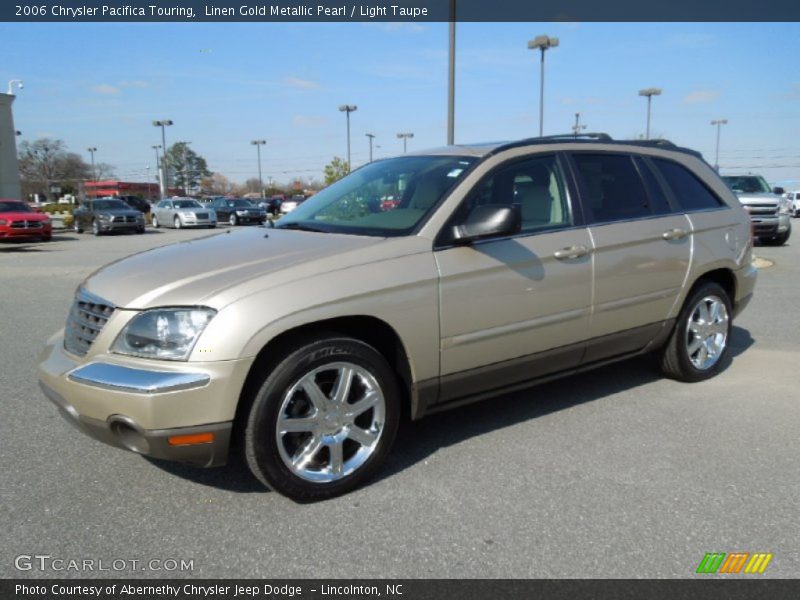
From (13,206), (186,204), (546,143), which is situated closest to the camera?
(546,143)

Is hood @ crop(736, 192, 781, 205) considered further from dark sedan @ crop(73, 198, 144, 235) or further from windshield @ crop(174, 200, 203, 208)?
windshield @ crop(174, 200, 203, 208)

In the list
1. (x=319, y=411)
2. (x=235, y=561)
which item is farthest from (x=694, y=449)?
(x=235, y=561)

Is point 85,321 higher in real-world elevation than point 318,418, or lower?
higher

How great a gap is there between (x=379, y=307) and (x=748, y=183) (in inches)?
744

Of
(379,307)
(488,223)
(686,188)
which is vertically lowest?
(379,307)

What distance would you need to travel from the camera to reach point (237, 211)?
1484 inches

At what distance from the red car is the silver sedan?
11317mm

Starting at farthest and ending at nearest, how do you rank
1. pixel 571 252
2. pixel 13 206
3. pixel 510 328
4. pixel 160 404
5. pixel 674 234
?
pixel 13 206 → pixel 674 234 → pixel 571 252 → pixel 510 328 → pixel 160 404

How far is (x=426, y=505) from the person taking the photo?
3.09 meters

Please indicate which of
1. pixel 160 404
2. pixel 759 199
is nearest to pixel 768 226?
pixel 759 199

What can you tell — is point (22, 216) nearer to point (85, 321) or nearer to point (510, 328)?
point (85, 321)
